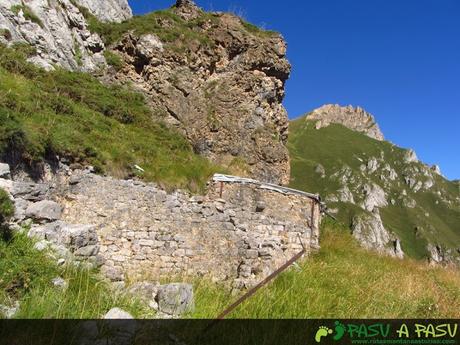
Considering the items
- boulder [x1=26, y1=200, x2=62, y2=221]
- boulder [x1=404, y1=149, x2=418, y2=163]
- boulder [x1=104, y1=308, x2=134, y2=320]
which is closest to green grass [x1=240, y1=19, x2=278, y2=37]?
boulder [x1=26, y1=200, x2=62, y2=221]

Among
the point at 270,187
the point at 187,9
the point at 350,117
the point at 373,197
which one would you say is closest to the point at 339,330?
the point at 270,187

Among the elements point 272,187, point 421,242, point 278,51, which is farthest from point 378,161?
point 272,187

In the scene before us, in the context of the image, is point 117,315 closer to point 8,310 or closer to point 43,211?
point 8,310

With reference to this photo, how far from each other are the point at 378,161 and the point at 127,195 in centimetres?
15266

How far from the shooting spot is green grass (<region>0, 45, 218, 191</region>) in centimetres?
1003

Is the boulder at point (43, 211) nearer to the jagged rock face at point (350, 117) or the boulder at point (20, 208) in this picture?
the boulder at point (20, 208)

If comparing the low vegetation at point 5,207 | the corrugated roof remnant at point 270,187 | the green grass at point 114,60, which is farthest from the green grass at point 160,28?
the low vegetation at point 5,207

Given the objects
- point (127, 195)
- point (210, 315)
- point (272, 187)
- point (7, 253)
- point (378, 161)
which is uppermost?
point (378, 161)

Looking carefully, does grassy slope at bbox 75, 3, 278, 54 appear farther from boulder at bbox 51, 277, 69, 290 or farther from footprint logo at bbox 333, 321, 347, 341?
footprint logo at bbox 333, 321, 347, 341

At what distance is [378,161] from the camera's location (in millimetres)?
150125

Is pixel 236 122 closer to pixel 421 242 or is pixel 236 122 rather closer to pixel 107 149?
pixel 107 149

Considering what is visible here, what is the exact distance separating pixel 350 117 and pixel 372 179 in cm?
5819

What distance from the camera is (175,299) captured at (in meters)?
4.96

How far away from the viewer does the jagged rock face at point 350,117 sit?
182 metres
